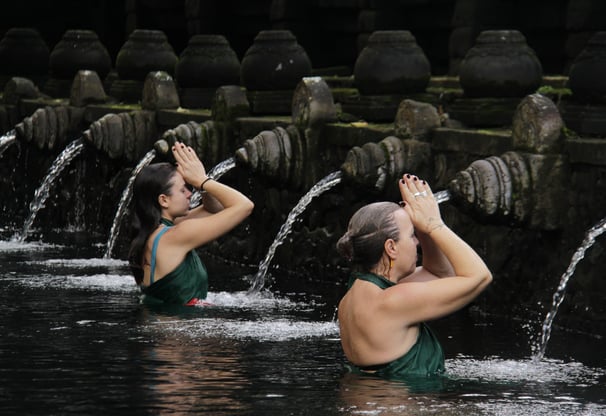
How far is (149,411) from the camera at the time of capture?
275 inches

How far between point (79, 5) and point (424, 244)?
24.8 meters

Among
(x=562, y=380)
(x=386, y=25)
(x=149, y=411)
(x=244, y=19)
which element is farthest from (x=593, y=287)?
(x=244, y=19)

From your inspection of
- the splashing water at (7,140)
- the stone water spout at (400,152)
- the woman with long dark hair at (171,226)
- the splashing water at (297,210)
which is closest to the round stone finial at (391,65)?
the splashing water at (297,210)

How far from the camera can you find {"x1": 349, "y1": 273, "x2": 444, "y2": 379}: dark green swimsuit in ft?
24.1

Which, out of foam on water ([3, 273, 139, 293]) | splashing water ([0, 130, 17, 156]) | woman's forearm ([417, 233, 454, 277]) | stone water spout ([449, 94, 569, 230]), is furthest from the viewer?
splashing water ([0, 130, 17, 156])

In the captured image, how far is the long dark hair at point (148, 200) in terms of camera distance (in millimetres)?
10156

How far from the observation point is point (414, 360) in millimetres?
7410

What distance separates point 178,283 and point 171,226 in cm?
39

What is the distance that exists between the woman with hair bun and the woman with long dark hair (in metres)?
2.84

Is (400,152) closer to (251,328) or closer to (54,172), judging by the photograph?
(251,328)

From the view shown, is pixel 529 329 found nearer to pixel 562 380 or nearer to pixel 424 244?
pixel 562 380

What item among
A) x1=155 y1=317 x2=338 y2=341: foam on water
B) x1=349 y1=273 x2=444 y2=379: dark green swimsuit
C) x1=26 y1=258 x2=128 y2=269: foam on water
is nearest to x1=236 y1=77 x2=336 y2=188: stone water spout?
x1=26 y1=258 x2=128 y2=269: foam on water

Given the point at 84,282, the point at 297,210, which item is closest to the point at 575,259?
the point at 297,210

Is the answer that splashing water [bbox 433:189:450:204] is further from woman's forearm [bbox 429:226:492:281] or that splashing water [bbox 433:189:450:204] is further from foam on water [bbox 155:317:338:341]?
woman's forearm [bbox 429:226:492:281]
